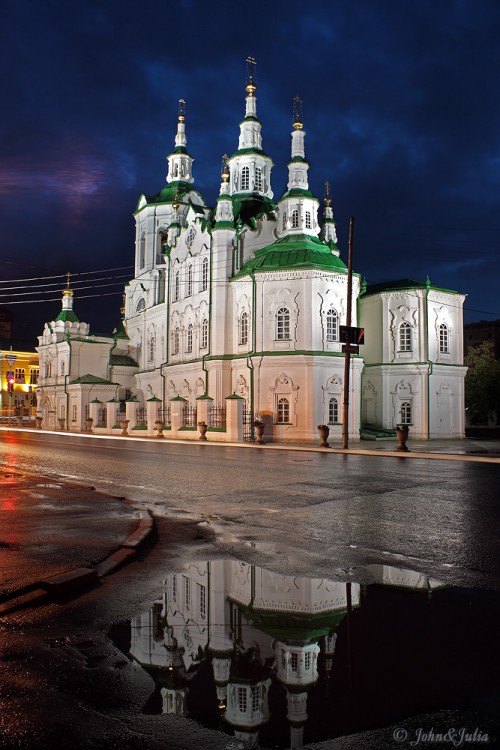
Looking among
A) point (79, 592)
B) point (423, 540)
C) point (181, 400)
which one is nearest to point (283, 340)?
point (181, 400)

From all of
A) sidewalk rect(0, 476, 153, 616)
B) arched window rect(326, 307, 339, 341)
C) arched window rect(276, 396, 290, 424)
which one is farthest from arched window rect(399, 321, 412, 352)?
sidewalk rect(0, 476, 153, 616)

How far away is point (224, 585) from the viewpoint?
18.2 ft

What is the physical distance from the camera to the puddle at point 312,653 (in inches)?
124

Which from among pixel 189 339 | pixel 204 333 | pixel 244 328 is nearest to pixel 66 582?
pixel 244 328

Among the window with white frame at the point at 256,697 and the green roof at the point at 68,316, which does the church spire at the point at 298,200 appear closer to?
the green roof at the point at 68,316

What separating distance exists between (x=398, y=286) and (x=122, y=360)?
1072 inches

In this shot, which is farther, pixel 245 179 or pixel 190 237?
pixel 245 179

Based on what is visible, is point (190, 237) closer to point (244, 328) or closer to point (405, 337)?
point (244, 328)

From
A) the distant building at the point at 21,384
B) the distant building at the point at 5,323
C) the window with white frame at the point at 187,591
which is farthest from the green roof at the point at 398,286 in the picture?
the distant building at the point at 5,323

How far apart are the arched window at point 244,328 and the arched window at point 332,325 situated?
5.32 metres

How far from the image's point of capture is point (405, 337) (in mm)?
41094

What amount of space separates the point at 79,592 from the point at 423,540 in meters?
4.25

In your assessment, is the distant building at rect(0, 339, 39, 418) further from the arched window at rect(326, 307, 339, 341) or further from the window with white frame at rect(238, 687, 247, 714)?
the window with white frame at rect(238, 687, 247, 714)

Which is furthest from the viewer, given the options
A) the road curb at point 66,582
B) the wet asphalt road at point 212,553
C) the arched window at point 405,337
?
the arched window at point 405,337
